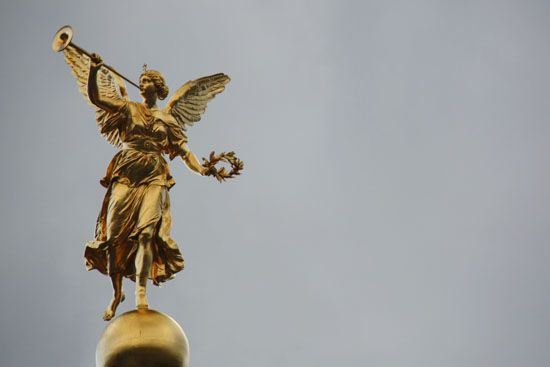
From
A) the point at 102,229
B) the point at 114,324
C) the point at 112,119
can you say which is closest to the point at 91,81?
the point at 112,119

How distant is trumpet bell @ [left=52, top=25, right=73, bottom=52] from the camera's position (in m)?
24.4

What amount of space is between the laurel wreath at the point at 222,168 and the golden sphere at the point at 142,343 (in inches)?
180

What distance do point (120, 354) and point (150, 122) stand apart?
6.01 metres

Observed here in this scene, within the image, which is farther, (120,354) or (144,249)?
(144,249)

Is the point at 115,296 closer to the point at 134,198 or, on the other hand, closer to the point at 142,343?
the point at 134,198

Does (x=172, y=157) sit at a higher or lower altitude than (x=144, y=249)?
higher

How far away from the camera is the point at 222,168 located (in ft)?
86.9

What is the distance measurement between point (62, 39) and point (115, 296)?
17.3 ft

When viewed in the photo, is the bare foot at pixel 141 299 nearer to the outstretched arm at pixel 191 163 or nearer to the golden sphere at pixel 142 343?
the golden sphere at pixel 142 343

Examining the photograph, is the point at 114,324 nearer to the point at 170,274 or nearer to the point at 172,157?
the point at 170,274

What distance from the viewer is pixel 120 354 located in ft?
72.5

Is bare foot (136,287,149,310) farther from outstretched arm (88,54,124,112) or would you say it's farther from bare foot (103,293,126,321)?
outstretched arm (88,54,124,112)

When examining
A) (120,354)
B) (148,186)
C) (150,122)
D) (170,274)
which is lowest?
(120,354)

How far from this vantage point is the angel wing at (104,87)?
26188 mm
